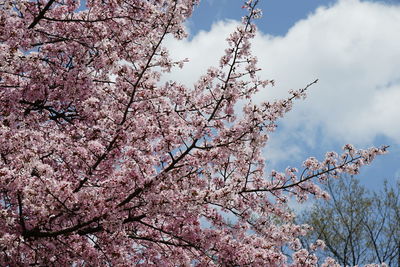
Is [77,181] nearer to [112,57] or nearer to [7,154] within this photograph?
[7,154]

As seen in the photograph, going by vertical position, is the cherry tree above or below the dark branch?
below

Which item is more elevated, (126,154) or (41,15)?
(41,15)

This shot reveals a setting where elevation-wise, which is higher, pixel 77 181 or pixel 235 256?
pixel 77 181

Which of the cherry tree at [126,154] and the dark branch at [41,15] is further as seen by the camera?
the dark branch at [41,15]

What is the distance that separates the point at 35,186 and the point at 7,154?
3.00ft

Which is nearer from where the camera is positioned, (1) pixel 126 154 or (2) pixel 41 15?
(1) pixel 126 154

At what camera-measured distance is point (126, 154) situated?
7094 millimetres

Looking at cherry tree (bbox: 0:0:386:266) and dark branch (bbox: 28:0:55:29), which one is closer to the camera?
cherry tree (bbox: 0:0:386:266)

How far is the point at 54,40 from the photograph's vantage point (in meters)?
9.68

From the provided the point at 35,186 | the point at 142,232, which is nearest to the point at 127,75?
the point at 35,186

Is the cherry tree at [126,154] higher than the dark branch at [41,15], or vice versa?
the dark branch at [41,15]

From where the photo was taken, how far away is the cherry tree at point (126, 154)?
22.2ft

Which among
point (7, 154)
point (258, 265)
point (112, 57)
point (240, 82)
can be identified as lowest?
point (258, 265)

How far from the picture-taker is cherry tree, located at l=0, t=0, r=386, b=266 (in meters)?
6.76
